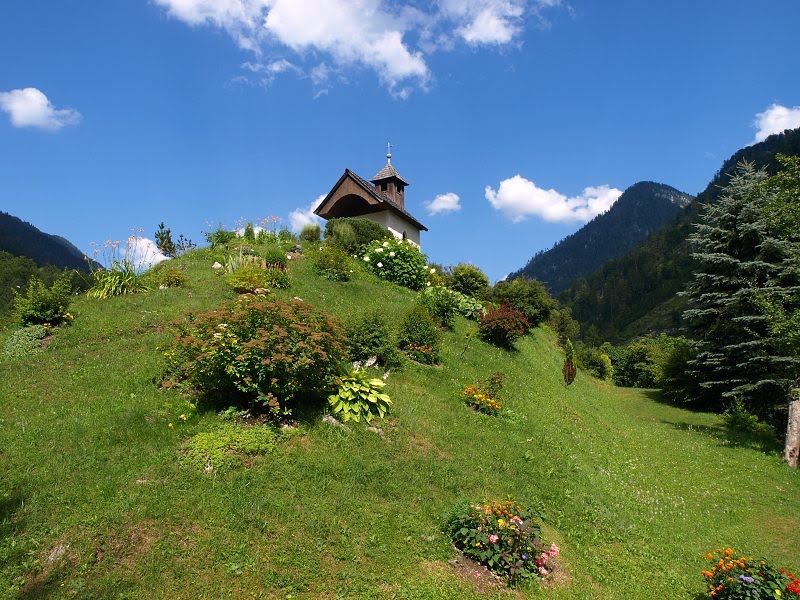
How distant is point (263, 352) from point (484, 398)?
537 centimetres

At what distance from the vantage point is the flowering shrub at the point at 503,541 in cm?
539

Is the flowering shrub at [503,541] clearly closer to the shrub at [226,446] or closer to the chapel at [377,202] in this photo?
the shrub at [226,446]

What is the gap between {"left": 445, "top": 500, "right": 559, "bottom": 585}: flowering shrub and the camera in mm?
5391

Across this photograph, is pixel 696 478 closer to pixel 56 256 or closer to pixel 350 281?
pixel 350 281

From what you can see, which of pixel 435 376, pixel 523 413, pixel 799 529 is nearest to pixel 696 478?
pixel 799 529

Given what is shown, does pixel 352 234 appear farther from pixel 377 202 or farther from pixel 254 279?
pixel 254 279

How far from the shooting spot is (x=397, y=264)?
66.5ft

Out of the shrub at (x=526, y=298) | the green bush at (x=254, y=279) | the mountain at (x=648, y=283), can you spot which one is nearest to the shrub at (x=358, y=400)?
the green bush at (x=254, y=279)

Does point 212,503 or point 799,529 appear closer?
point 212,503

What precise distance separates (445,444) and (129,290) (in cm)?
1090

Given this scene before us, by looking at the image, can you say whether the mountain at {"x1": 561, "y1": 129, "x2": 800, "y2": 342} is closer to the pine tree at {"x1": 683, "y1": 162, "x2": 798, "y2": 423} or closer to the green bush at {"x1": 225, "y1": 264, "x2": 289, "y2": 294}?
the pine tree at {"x1": 683, "y1": 162, "x2": 798, "y2": 423}

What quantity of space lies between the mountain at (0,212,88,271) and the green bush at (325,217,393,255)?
171136mm

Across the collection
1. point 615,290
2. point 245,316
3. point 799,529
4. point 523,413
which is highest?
point 615,290

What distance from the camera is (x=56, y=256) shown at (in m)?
176
